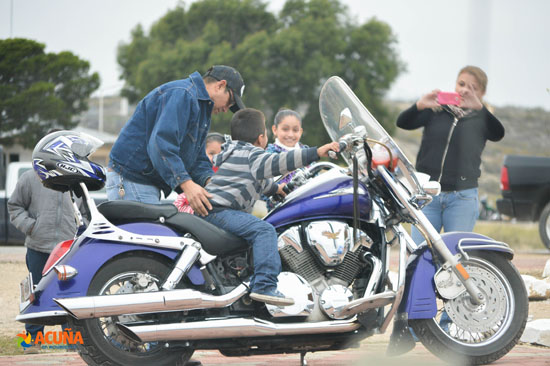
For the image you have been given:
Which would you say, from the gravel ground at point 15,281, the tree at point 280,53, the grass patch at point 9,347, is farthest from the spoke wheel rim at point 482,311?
the tree at point 280,53

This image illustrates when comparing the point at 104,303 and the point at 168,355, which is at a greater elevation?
the point at 104,303

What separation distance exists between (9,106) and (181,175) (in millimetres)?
29477

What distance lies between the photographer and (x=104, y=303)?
14.6 feet

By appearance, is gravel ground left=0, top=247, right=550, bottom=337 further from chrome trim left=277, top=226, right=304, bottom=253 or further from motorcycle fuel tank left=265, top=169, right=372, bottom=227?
chrome trim left=277, top=226, right=304, bottom=253

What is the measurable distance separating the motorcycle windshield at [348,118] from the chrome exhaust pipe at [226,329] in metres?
1.05

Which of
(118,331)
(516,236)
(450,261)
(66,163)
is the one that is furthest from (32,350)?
(516,236)

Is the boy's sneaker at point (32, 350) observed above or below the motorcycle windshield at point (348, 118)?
below

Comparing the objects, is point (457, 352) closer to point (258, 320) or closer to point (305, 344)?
point (305, 344)

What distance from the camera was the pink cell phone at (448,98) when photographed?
562 centimetres

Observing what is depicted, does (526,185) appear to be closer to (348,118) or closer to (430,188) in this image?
(430,188)

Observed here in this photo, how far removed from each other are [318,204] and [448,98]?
4.60ft

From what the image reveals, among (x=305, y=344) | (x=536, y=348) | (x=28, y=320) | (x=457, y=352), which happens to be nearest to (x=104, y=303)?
(x=28, y=320)

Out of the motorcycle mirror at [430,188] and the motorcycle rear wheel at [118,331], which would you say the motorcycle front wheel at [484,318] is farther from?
the motorcycle rear wheel at [118,331]

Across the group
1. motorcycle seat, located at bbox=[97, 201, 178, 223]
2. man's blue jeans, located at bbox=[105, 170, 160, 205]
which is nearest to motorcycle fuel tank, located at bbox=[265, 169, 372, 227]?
motorcycle seat, located at bbox=[97, 201, 178, 223]
